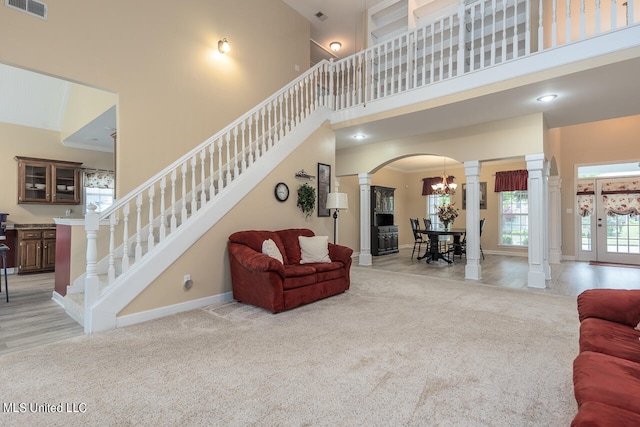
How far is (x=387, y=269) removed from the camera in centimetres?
625

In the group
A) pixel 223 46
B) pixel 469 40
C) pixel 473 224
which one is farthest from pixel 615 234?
pixel 223 46

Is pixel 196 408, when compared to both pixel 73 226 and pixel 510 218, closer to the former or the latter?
pixel 73 226

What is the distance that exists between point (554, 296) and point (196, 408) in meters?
4.55

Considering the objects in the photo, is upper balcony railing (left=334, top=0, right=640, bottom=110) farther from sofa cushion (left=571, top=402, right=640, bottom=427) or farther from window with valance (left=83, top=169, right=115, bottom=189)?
window with valance (left=83, top=169, right=115, bottom=189)

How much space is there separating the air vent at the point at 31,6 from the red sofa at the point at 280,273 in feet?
10.1

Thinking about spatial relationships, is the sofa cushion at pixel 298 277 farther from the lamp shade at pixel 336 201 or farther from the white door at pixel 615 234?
the white door at pixel 615 234

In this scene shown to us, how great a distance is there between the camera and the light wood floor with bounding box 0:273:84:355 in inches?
104

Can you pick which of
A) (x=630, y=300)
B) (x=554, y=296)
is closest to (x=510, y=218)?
(x=554, y=296)

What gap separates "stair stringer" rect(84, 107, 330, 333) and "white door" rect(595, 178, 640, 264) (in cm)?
758

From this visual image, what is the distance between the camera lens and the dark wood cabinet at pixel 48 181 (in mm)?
5762

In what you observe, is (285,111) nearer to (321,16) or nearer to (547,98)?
(321,16)

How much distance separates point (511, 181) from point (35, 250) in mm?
10978

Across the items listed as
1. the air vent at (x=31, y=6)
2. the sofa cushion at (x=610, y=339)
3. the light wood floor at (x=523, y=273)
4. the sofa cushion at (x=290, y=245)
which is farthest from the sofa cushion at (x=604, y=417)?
the air vent at (x=31, y=6)

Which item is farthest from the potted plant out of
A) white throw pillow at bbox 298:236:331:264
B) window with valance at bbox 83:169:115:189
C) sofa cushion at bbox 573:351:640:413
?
window with valance at bbox 83:169:115:189
